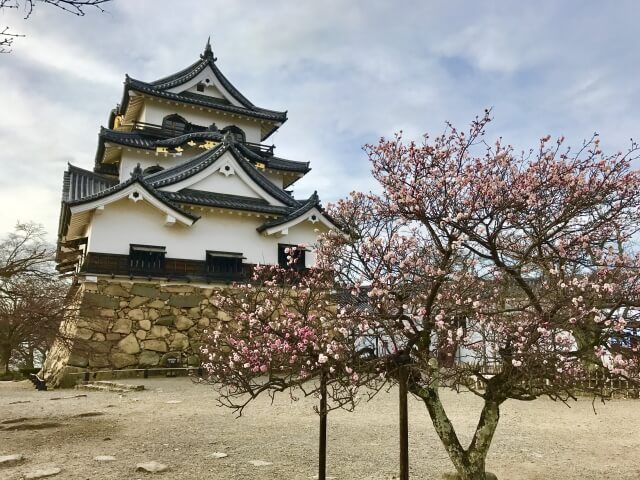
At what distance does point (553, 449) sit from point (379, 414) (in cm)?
322

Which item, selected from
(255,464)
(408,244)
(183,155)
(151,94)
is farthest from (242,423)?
(151,94)

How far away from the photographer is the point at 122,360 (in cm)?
1338

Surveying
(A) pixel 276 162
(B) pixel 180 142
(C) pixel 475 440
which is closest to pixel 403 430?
(C) pixel 475 440

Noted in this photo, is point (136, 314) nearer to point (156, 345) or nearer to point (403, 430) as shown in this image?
point (156, 345)

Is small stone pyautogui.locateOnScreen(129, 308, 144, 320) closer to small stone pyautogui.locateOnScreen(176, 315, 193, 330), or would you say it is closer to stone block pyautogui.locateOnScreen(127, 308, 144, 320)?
stone block pyautogui.locateOnScreen(127, 308, 144, 320)

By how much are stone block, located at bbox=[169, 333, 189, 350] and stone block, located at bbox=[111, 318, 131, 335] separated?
1334 millimetres

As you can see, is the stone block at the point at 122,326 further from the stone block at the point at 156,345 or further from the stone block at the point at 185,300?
the stone block at the point at 185,300

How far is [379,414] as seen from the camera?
8.99 metres

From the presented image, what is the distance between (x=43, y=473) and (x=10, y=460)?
2.56 feet

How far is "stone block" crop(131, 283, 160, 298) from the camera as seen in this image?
554 inches

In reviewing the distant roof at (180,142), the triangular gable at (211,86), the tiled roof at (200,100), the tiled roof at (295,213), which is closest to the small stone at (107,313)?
the tiled roof at (295,213)

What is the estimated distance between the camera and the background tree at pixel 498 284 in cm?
377

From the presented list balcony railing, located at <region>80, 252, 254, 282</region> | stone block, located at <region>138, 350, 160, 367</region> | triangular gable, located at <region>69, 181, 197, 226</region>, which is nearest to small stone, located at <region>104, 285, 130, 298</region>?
balcony railing, located at <region>80, 252, 254, 282</region>

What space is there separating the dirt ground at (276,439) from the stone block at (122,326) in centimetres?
315
